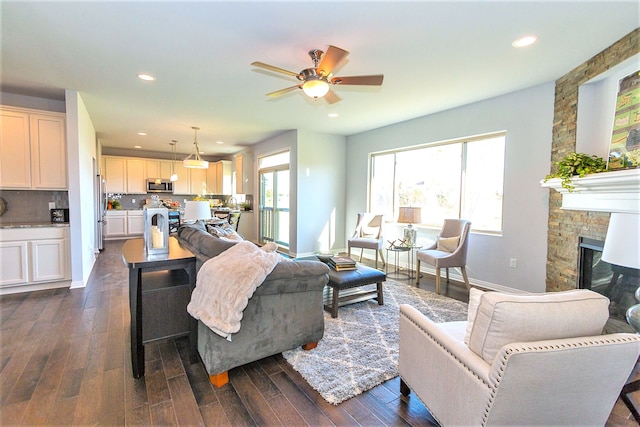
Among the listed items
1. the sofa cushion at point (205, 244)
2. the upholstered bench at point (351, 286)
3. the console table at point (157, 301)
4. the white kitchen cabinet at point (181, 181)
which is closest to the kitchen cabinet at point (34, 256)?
the console table at point (157, 301)

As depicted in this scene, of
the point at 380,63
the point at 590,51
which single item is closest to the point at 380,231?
the point at 380,63

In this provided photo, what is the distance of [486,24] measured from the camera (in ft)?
7.50

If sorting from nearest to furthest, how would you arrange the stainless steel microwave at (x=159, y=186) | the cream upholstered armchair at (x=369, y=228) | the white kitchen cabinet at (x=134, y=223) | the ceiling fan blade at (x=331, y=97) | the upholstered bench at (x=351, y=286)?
the ceiling fan blade at (x=331, y=97)
the upholstered bench at (x=351, y=286)
the cream upholstered armchair at (x=369, y=228)
the white kitchen cabinet at (x=134, y=223)
the stainless steel microwave at (x=159, y=186)

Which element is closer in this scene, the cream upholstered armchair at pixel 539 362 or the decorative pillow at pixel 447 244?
the cream upholstered armchair at pixel 539 362

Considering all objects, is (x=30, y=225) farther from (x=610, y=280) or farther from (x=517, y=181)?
(x=610, y=280)

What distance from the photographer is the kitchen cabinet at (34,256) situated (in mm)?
3652

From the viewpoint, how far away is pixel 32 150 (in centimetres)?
397

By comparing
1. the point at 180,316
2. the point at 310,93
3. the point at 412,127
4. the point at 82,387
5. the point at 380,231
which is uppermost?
the point at 412,127

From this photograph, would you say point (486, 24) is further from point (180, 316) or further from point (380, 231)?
point (380, 231)

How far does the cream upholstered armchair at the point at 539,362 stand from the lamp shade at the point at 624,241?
634 millimetres

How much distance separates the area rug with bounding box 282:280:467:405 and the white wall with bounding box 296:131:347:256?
2874mm

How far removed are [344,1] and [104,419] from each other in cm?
299

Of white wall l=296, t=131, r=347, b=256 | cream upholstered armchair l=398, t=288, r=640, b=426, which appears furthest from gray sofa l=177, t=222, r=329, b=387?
white wall l=296, t=131, r=347, b=256

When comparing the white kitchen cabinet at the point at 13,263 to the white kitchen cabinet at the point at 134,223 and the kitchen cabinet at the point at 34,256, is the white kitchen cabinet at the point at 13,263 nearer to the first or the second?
the kitchen cabinet at the point at 34,256
